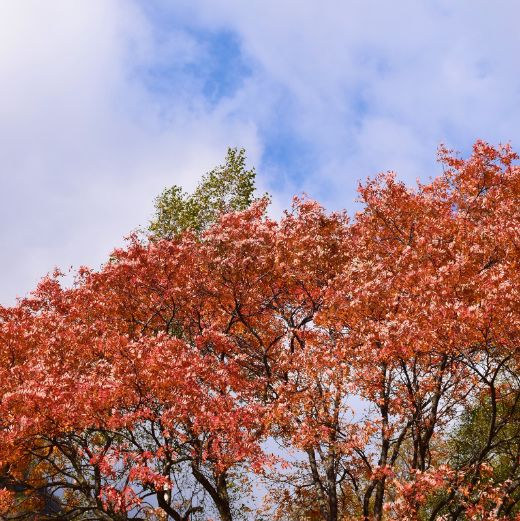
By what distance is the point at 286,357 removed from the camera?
57.1ft

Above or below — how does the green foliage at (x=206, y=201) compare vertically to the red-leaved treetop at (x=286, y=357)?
above

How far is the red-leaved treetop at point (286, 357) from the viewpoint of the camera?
1480cm

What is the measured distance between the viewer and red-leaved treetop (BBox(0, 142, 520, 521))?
48.6 feet

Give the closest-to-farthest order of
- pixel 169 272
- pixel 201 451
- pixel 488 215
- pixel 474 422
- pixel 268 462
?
pixel 268 462 → pixel 201 451 → pixel 488 215 → pixel 169 272 → pixel 474 422

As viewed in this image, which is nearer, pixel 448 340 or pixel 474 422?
pixel 448 340

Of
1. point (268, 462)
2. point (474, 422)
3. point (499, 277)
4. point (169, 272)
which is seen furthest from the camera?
point (474, 422)

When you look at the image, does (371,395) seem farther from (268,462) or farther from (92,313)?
(92,313)

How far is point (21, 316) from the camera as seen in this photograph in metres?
22.8

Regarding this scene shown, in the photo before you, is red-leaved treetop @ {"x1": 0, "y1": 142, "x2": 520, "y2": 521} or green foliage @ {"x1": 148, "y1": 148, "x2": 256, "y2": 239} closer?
red-leaved treetop @ {"x1": 0, "y1": 142, "x2": 520, "y2": 521}

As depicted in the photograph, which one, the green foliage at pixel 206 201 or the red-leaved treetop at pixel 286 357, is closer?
the red-leaved treetop at pixel 286 357

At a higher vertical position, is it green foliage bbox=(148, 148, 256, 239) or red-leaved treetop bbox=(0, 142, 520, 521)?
green foliage bbox=(148, 148, 256, 239)

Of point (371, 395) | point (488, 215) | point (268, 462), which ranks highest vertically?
point (488, 215)

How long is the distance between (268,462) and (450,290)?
6.49 meters

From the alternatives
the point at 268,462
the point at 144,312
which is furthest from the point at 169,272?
the point at 268,462
